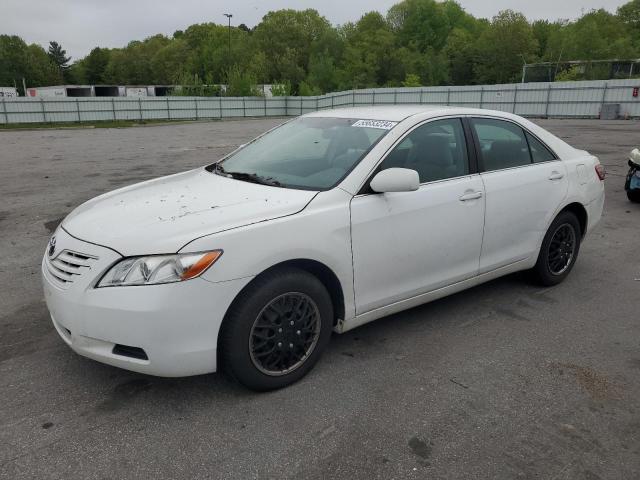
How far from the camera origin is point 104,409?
293cm

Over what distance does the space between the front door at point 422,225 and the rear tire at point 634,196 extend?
5.48 metres

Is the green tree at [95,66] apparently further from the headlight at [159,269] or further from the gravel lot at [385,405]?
the headlight at [159,269]

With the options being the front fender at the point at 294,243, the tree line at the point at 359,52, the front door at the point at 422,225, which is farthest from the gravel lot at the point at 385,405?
the tree line at the point at 359,52

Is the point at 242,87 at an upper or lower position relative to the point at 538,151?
upper

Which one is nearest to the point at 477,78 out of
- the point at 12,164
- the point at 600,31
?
the point at 600,31

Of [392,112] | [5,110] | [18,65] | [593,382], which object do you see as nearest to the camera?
[593,382]

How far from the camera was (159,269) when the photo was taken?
271cm

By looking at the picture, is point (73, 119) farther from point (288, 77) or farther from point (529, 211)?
point (288, 77)

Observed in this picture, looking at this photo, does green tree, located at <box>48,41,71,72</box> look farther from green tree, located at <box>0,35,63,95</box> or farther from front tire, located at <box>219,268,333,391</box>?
front tire, located at <box>219,268,333,391</box>

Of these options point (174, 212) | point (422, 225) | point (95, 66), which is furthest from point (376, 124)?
point (95, 66)

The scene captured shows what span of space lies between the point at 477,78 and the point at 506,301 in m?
83.1

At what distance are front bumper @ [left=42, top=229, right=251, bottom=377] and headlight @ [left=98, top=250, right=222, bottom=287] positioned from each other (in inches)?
1.4

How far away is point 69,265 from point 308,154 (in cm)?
173

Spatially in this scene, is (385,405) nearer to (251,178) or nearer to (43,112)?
(251,178)
